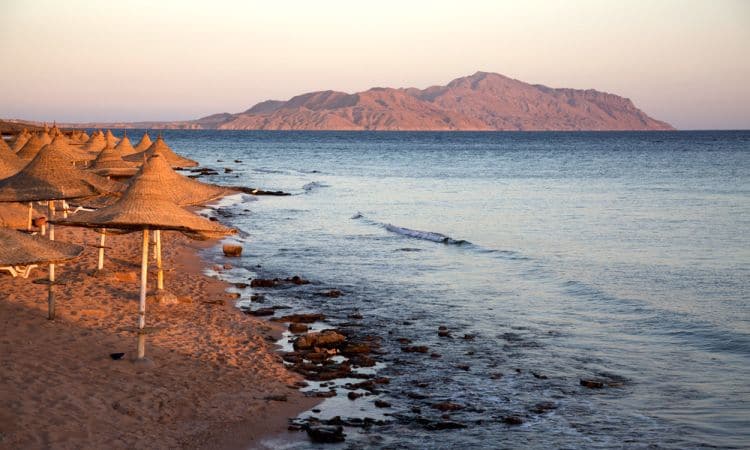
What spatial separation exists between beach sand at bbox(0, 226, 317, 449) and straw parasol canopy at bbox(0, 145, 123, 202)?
5.97ft

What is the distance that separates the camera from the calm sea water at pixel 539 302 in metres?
11.6

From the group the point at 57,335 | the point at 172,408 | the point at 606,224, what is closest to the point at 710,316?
the point at 172,408

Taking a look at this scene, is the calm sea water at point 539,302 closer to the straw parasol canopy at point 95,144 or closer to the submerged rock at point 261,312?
the submerged rock at point 261,312

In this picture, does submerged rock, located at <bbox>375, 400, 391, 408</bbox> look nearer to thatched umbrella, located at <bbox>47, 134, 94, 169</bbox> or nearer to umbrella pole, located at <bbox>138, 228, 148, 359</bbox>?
umbrella pole, located at <bbox>138, 228, 148, 359</bbox>

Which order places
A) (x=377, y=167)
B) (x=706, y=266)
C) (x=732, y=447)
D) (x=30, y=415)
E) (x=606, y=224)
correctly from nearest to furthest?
(x=30, y=415) < (x=732, y=447) < (x=706, y=266) < (x=606, y=224) < (x=377, y=167)

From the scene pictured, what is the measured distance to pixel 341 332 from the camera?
633 inches

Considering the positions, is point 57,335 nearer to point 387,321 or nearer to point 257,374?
point 257,374

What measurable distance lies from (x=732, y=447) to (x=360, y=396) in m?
5.18

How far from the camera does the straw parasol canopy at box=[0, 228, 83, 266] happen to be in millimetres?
11617

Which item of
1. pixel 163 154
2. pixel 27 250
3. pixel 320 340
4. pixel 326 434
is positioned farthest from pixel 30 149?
pixel 326 434

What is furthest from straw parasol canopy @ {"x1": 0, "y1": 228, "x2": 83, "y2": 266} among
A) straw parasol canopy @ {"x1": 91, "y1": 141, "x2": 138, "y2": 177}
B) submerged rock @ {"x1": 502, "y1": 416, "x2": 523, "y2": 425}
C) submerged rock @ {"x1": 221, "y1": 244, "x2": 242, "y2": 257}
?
straw parasol canopy @ {"x1": 91, "y1": 141, "x2": 138, "y2": 177}

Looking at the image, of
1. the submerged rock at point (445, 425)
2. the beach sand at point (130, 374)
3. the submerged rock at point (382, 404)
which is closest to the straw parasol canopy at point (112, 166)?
the beach sand at point (130, 374)

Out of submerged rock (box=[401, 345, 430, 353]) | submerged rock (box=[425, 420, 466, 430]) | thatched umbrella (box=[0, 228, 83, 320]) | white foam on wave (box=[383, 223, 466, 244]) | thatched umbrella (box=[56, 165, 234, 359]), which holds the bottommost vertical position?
submerged rock (box=[425, 420, 466, 430])

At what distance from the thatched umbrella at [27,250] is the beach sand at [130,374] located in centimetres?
143
